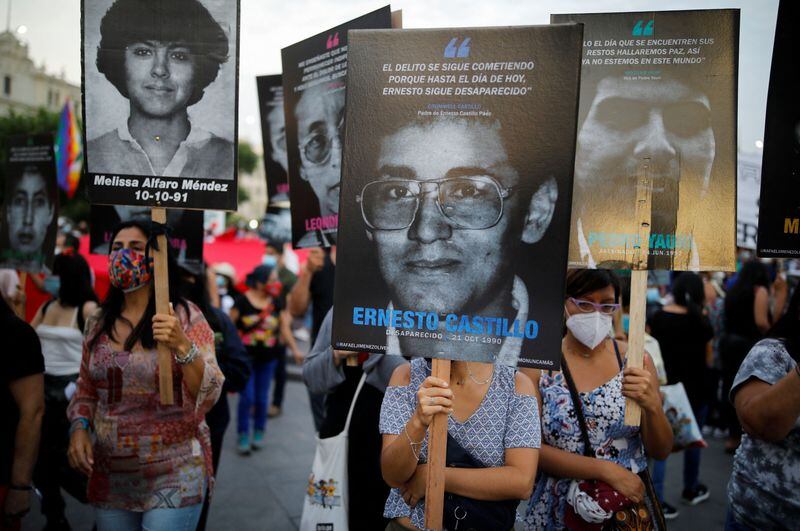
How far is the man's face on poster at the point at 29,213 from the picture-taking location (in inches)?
211

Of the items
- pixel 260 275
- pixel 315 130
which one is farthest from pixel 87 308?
pixel 260 275

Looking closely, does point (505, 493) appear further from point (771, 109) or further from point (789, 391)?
point (771, 109)

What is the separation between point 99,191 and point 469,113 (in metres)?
1.97

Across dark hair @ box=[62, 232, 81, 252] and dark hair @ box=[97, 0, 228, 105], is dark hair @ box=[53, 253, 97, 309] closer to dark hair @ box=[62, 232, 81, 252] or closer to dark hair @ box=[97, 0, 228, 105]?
dark hair @ box=[62, 232, 81, 252]

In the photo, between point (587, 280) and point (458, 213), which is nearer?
point (458, 213)

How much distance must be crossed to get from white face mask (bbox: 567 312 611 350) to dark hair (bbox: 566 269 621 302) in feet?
0.40

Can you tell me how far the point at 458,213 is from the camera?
228 cm

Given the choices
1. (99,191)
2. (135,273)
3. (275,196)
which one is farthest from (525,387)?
(275,196)

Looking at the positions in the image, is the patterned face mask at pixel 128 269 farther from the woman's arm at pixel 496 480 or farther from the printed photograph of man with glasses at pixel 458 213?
the woman's arm at pixel 496 480

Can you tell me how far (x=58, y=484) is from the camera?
494 centimetres

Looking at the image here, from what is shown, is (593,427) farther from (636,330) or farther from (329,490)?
(329,490)

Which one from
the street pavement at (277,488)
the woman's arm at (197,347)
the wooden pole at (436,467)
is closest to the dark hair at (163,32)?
the woman's arm at (197,347)

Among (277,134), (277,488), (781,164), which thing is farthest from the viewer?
(277,488)

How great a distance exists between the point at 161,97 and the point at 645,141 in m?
2.31
